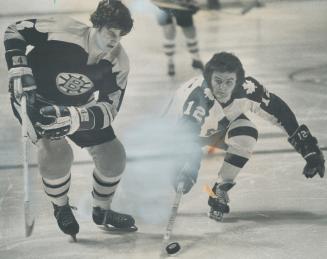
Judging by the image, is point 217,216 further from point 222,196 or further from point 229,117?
point 229,117

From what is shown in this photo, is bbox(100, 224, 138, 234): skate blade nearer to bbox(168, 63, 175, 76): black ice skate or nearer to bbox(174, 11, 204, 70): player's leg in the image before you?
bbox(168, 63, 175, 76): black ice skate

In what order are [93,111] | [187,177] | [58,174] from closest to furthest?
[93,111] < [58,174] < [187,177]

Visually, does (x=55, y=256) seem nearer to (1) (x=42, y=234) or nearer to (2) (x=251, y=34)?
(1) (x=42, y=234)

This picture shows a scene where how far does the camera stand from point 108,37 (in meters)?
3.42

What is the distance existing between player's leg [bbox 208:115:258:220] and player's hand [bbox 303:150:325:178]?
0.92ft

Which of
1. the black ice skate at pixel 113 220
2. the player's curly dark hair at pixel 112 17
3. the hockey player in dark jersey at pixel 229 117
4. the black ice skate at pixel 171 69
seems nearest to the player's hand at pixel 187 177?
the hockey player in dark jersey at pixel 229 117

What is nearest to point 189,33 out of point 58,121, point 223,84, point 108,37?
point 223,84

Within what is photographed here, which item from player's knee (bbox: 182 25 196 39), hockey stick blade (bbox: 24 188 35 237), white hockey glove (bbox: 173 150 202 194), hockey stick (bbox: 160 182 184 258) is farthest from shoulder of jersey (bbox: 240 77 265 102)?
player's knee (bbox: 182 25 196 39)

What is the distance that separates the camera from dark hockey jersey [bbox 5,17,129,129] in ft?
11.4

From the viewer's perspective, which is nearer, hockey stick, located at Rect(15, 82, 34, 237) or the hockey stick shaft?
hockey stick, located at Rect(15, 82, 34, 237)

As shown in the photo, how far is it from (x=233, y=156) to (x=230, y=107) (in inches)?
9.0

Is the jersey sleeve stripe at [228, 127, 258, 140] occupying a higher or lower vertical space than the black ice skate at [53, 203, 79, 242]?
higher

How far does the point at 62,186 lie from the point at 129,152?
122 centimetres

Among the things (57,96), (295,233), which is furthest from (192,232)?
(57,96)
